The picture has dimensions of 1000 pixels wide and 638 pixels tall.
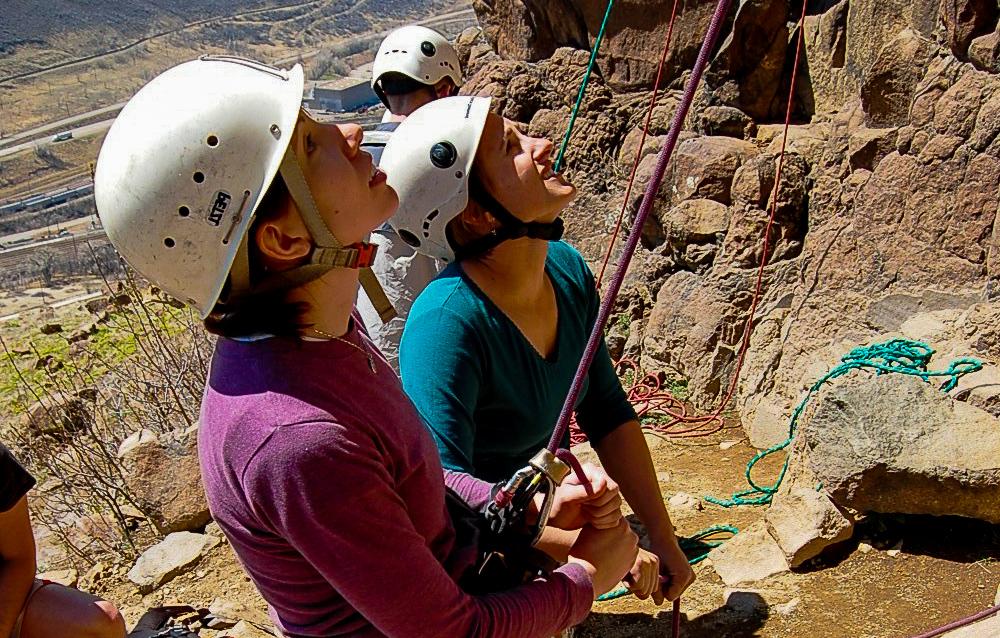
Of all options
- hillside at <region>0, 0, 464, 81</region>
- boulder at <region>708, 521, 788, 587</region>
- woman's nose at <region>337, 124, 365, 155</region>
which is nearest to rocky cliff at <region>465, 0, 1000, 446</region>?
boulder at <region>708, 521, 788, 587</region>

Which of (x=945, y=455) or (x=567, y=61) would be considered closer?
A: (x=945, y=455)

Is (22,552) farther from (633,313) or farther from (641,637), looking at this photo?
(633,313)

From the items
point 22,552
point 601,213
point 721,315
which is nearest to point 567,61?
point 601,213

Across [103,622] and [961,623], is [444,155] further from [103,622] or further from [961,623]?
[961,623]

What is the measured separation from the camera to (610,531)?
1.89 metres

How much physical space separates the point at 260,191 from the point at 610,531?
0.98 m

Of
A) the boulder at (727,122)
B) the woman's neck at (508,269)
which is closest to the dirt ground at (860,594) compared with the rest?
the woman's neck at (508,269)

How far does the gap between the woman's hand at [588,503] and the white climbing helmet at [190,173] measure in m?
0.82

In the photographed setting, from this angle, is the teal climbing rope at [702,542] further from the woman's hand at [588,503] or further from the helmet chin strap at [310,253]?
the helmet chin strap at [310,253]

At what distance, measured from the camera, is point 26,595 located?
2.89 m

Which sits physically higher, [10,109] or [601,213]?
[601,213]

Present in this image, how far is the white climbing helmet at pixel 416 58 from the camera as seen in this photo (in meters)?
4.60

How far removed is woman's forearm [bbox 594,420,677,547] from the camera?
8.61ft

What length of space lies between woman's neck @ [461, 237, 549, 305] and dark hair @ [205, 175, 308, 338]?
825mm
